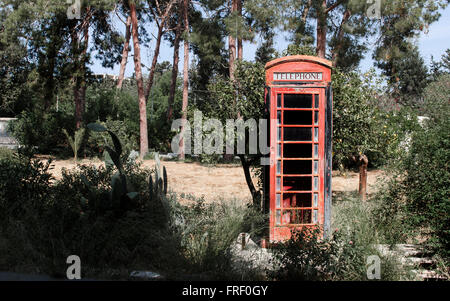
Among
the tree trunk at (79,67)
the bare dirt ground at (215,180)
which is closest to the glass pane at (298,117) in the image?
the bare dirt ground at (215,180)

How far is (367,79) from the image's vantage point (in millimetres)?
8727

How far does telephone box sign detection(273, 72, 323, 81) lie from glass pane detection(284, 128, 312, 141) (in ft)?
2.82

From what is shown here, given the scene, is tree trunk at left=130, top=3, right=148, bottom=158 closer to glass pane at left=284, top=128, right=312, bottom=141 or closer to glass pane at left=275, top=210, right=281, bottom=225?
glass pane at left=284, top=128, right=312, bottom=141

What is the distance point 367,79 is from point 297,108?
2.64 meters

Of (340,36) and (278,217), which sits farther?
(340,36)

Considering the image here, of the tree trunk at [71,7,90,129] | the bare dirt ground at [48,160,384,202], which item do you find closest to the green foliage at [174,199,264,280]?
the bare dirt ground at [48,160,384,202]

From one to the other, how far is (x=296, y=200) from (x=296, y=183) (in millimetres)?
336

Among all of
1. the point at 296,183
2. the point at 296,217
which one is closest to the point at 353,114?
the point at 296,183

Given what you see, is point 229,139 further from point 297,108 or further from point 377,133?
point 377,133

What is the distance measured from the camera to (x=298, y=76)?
6.78 meters

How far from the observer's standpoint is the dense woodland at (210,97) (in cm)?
650

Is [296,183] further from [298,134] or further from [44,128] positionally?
[44,128]
